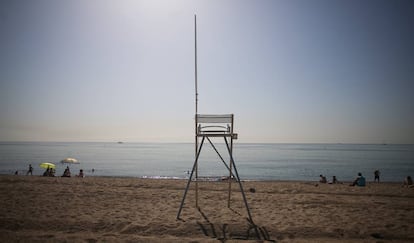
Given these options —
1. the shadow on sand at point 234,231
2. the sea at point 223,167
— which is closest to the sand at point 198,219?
the shadow on sand at point 234,231

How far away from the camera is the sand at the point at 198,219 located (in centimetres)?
687

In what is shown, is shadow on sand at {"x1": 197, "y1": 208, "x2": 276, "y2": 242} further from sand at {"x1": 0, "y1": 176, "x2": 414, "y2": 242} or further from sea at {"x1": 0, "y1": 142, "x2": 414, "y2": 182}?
sea at {"x1": 0, "y1": 142, "x2": 414, "y2": 182}

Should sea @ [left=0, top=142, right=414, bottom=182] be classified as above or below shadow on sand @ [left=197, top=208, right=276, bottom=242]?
A: below

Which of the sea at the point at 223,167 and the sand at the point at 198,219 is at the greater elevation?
the sand at the point at 198,219

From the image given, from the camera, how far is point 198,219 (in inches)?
328

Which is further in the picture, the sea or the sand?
the sea

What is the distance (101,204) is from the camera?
10250 millimetres

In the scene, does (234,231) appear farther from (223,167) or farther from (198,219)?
(223,167)

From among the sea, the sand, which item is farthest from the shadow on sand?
the sea

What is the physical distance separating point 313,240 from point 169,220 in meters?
4.61

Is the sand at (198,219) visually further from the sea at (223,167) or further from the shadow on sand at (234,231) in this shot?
the sea at (223,167)

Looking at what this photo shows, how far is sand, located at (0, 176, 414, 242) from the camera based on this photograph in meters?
6.87

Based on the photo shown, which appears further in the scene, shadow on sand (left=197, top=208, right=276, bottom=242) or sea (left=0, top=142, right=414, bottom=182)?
sea (left=0, top=142, right=414, bottom=182)

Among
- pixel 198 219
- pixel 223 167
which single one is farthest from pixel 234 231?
pixel 223 167
